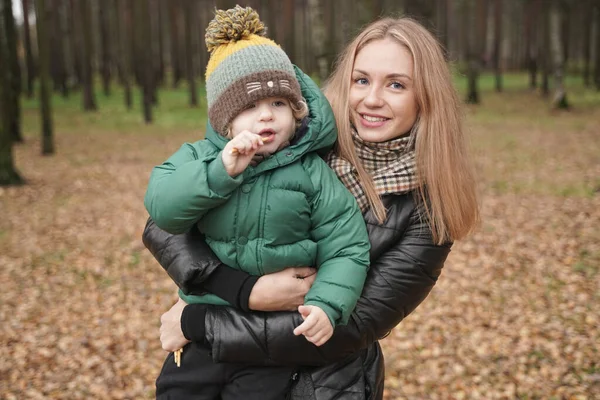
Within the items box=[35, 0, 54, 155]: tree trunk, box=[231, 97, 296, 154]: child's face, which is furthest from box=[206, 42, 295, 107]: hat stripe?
box=[35, 0, 54, 155]: tree trunk

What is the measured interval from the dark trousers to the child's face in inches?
30.5

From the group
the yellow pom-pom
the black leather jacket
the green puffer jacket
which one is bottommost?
the black leather jacket

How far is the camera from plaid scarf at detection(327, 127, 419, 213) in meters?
2.02

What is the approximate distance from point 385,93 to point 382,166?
0.27 m

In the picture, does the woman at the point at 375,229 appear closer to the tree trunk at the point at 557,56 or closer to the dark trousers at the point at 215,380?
the dark trousers at the point at 215,380

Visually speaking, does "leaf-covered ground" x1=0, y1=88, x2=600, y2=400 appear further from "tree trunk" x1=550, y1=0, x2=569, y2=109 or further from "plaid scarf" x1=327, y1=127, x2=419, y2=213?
"tree trunk" x1=550, y1=0, x2=569, y2=109

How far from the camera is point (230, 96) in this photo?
1.93 m

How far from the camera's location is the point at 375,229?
6.53 feet

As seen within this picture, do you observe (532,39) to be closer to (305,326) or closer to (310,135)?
(310,135)

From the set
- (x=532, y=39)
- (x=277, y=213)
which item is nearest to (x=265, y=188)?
(x=277, y=213)

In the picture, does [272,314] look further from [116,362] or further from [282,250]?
[116,362]

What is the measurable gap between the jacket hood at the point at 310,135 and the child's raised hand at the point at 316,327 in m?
0.50

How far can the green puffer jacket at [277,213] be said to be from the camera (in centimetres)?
180

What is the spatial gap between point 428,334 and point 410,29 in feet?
13.3
